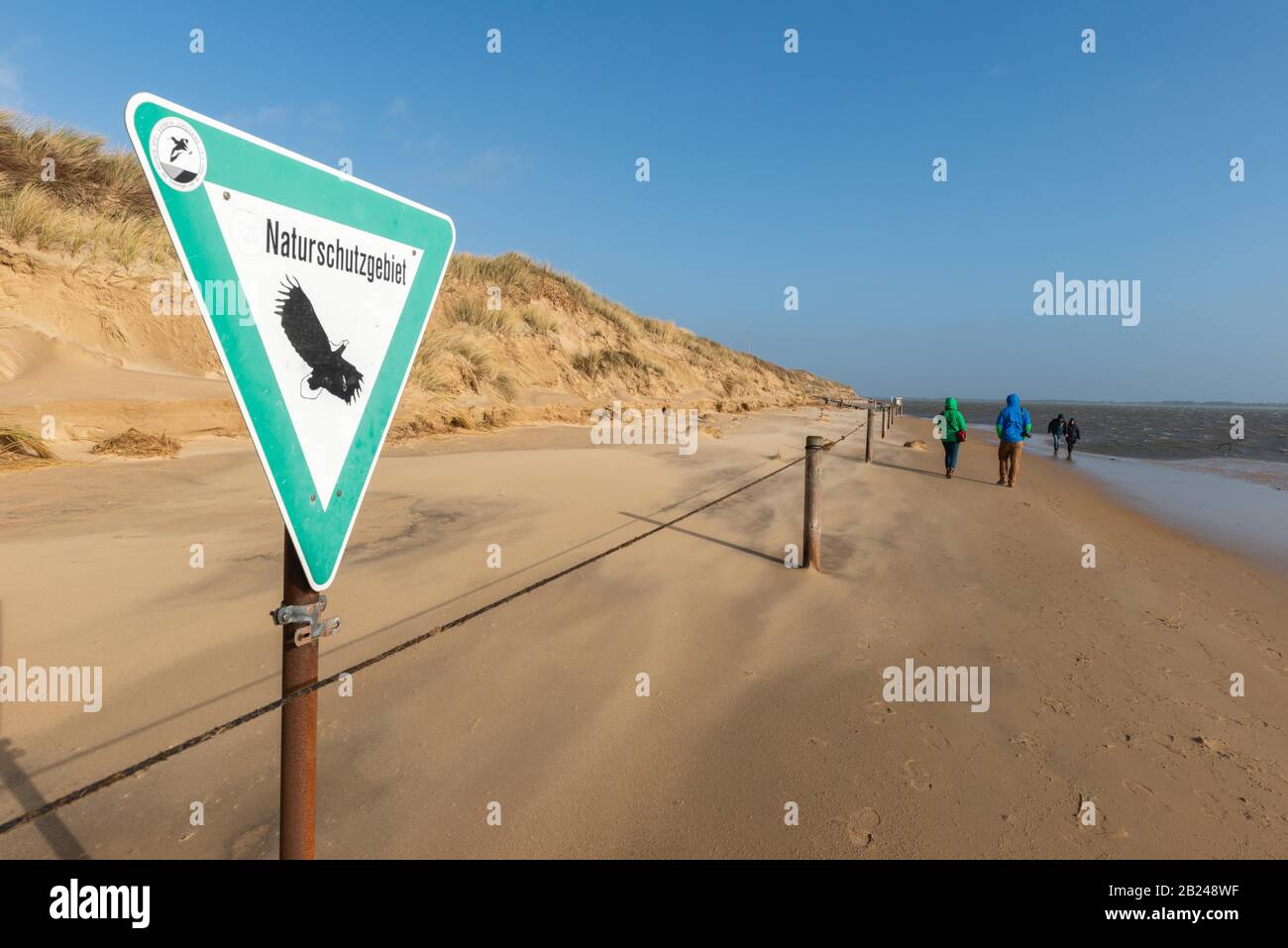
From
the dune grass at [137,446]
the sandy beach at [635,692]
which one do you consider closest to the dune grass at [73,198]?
the dune grass at [137,446]

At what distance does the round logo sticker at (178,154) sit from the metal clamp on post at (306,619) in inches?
32.9

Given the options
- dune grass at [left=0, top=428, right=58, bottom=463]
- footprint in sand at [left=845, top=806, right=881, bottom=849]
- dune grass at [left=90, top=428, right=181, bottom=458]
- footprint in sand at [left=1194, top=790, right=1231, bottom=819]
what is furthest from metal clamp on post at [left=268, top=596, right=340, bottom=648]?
dune grass at [left=90, top=428, right=181, bottom=458]

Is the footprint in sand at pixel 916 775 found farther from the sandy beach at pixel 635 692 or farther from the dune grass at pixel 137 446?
the dune grass at pixel 137 446

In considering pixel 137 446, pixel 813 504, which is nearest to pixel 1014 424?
Result: pixel 813 504

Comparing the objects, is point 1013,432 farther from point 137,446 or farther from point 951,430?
point 137,446

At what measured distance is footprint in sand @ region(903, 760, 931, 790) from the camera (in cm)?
263

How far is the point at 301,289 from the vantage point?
126 cm

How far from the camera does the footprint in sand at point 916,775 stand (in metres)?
2.63

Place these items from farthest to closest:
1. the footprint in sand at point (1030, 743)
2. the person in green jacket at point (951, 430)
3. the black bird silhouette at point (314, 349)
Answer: the person in green jacket at point (951, 430), the footprint in sand at point (1030, 743), the black bird silhouette at point (314, 349)

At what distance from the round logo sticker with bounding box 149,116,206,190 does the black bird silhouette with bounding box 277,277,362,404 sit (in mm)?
226

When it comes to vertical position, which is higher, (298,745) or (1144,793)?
(298,745)

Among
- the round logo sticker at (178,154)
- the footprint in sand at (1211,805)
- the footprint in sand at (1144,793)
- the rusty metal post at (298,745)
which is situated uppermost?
the round logo sticker at (178,154)

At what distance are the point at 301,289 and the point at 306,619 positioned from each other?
0.72m
